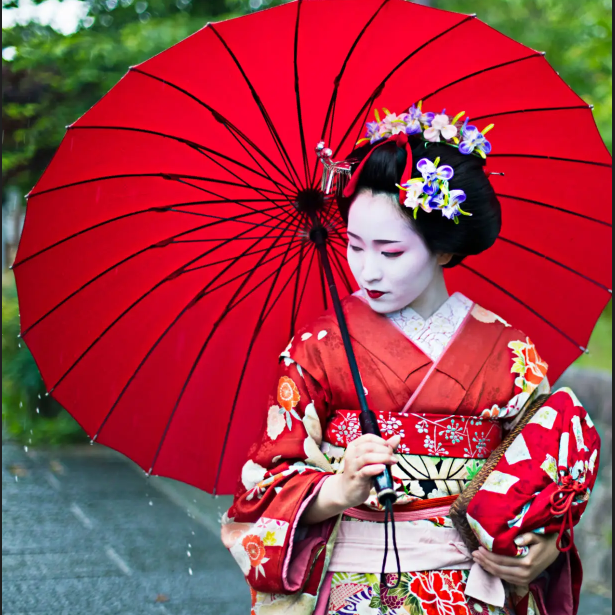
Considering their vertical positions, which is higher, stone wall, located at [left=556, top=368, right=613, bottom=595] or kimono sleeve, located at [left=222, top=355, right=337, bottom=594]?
kimono sleeve, located at [left=222, top=355, right=337, bottom=594]

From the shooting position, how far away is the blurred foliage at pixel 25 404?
899 cm

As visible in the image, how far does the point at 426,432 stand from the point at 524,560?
443mm

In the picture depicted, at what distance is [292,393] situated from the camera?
8.16 feet

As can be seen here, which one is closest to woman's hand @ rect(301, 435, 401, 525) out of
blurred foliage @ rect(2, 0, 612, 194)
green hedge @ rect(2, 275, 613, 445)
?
blurred foliage @ rect(2, 0, 612, 194)

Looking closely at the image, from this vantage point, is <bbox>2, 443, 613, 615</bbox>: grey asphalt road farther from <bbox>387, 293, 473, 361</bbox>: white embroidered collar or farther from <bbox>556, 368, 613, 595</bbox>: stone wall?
<bbox>387, 293, 473, 361</bbox>: white embroidered collar

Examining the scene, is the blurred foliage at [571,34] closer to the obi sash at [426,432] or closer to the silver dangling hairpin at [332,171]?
the silver dangling hairpin at [332,171]

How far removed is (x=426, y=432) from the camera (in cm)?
242

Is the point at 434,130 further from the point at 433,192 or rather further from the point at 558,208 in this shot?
the point at 558,208

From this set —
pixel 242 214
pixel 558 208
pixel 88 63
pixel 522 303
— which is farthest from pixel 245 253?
pixel 88 63

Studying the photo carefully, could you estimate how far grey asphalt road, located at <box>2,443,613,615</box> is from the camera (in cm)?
523

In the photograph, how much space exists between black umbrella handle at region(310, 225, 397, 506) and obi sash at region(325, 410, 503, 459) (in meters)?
0.07

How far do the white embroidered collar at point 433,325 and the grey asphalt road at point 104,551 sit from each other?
3.30 meters

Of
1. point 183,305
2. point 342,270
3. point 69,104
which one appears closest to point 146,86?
point 183,305

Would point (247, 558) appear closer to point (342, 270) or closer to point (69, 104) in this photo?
point (342, 270)
